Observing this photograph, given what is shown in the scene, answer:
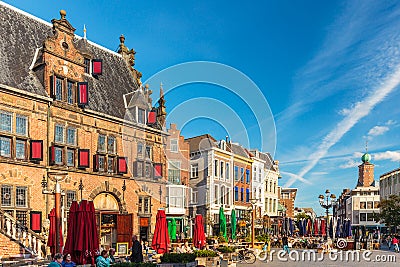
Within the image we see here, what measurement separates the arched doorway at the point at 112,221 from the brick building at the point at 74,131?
2.8 inches

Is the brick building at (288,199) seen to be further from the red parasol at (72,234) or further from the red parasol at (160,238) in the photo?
the red parasol at (72,234)

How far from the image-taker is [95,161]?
2939 centimetres

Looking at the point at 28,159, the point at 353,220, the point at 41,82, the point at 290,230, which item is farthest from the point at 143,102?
the point at 353,220

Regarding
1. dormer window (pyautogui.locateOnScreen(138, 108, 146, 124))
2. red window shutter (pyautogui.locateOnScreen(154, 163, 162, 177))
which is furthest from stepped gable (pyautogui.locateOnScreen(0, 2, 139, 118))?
red window shutter (pyautogui.locateOnScreen(154, 163, 162, 177))

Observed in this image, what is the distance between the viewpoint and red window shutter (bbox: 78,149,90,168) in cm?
2795

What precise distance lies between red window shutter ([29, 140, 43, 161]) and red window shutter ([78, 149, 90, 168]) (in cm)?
331

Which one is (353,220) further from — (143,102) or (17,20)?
(17,20)

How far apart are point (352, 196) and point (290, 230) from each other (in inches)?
2420

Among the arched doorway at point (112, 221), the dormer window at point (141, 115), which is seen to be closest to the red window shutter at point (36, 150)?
the arched doorway at point (112, 221)

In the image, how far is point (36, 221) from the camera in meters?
24.7

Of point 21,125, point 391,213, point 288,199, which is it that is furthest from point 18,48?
point 288,199

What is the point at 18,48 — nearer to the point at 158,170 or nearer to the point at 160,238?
the point at 158,170

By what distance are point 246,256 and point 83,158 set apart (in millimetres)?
11720

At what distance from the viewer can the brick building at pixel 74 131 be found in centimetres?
2428
